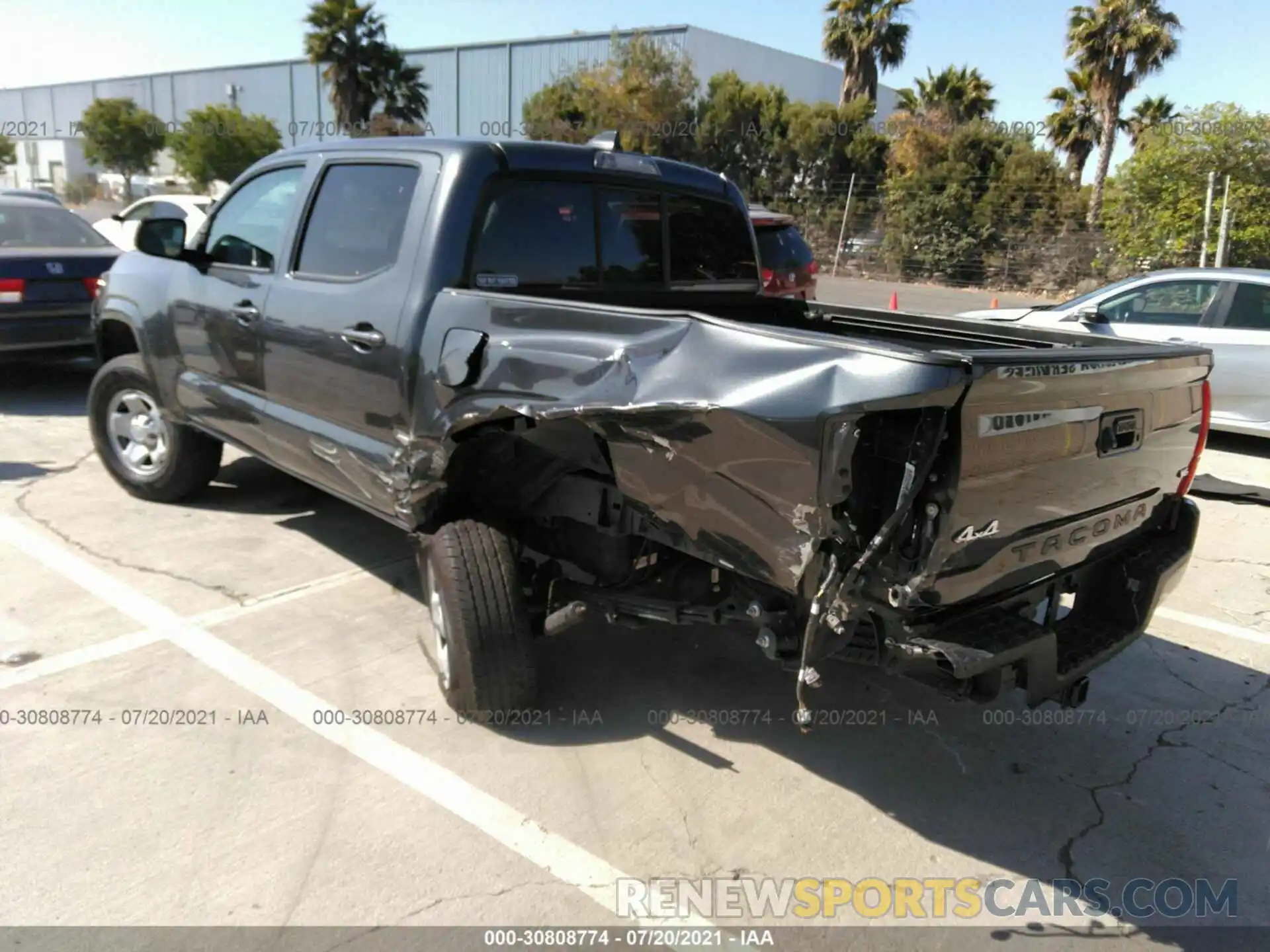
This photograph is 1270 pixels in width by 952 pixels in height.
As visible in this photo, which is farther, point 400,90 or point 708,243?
point 400,90

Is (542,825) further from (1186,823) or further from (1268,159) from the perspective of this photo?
(1268,159)

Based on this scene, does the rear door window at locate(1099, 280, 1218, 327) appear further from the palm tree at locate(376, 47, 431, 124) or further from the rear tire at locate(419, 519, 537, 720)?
the palm tree at locate(376, 47, 431, 124)

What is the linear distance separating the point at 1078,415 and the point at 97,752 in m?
3.40

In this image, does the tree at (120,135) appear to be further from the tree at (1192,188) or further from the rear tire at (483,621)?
the rear tire at (483,621)

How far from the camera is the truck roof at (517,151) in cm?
377

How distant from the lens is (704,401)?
2613 mm

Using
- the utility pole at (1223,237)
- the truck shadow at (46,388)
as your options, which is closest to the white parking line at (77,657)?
the truck shadow at (46,388)

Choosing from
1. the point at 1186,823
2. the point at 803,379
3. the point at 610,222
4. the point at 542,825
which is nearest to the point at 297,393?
the point at 610,222

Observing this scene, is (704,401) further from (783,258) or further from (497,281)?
(783,258)

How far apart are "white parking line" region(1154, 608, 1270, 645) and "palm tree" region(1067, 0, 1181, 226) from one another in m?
24.4

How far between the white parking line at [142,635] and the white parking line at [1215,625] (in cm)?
413

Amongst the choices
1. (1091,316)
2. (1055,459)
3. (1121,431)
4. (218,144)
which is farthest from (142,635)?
(218,144)

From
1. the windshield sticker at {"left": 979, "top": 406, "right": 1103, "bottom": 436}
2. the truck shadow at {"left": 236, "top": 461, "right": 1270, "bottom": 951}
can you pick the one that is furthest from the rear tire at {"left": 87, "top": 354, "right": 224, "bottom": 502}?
the windshield sticker at {"left": 979, "top": 406, "right": 1103, "bottom": 436}

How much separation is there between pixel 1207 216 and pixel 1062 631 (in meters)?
16.8
